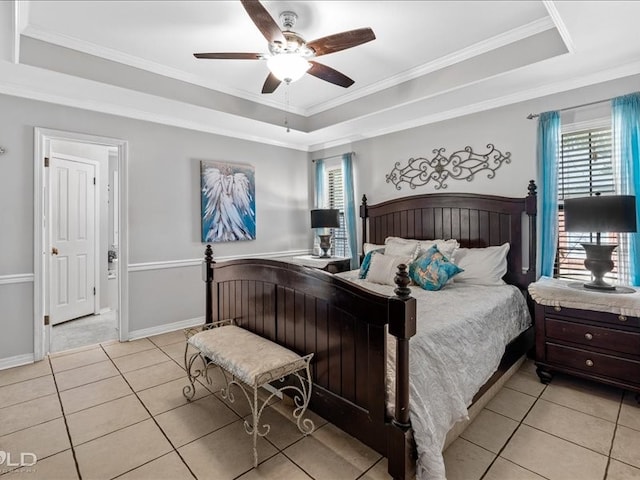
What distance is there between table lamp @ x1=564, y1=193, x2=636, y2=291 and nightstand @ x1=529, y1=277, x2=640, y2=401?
0.18 m

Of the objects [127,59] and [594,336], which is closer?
[594,336]

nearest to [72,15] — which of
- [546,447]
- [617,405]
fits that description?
[546,447]

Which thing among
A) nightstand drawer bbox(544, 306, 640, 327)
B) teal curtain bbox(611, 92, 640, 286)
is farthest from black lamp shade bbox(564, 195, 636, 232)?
nightstand drawer bbox(544, 306, 640, 327)

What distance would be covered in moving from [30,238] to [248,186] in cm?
245

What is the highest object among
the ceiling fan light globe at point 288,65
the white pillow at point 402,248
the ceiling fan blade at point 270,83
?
the ceiling fan blade at point 270,83

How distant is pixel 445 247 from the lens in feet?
11.0

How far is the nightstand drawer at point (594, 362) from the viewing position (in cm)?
233

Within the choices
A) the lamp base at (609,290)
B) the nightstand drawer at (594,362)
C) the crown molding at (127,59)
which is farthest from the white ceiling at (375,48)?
the nightstand drawer at (594,362)

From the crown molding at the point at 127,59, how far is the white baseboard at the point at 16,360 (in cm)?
282

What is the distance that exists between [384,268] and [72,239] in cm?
422

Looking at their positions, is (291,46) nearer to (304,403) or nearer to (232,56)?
(232,56)

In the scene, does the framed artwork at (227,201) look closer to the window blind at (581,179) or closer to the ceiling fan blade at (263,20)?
the ceiling fan blade at (263,20)

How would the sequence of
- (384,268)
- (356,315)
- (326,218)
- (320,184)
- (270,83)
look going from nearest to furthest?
(356,315) → (270,83) → (384,268) → (326,218) → (320,184)

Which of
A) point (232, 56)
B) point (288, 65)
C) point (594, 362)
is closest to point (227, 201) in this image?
point (232, 56)
